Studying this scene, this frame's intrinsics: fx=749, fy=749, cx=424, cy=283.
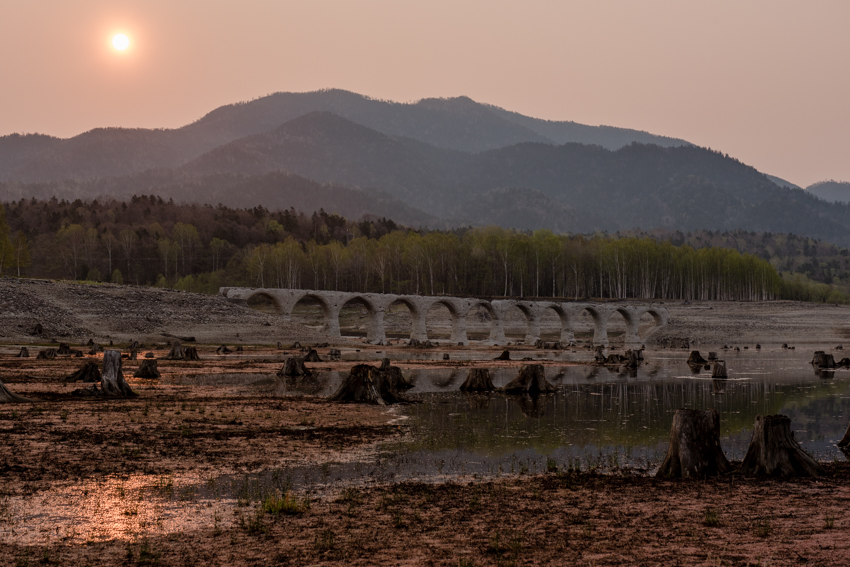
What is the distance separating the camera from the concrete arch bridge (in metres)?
74.9

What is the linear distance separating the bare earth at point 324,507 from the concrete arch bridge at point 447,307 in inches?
2121

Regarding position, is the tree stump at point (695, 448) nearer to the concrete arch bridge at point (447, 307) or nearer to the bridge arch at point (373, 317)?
the concrete arch bridge at point (447, 307)

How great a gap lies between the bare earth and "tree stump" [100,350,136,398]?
1882mm

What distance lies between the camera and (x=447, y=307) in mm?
90688

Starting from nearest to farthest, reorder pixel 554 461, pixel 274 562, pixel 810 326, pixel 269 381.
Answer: pixel 274 562
pixel 554 461
pixel 269 381
pixel 810 326

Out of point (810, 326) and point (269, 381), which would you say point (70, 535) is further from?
point (810, 326)

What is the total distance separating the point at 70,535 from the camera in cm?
884

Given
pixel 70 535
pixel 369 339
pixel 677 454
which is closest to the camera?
pixel 70 535

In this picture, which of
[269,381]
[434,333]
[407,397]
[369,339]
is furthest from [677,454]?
[434,333]

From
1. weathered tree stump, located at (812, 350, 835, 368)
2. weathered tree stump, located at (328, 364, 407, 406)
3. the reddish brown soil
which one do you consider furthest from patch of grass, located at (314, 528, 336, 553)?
weathered tree stump, located at (812, 350, 835, 368)

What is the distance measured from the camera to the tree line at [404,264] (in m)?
123

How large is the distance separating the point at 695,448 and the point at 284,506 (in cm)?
700

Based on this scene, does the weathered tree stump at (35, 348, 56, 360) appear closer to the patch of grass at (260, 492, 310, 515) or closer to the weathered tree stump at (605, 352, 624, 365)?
the patch of grass at (260, 492, 310, 515)

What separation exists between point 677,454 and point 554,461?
8.10 ft
